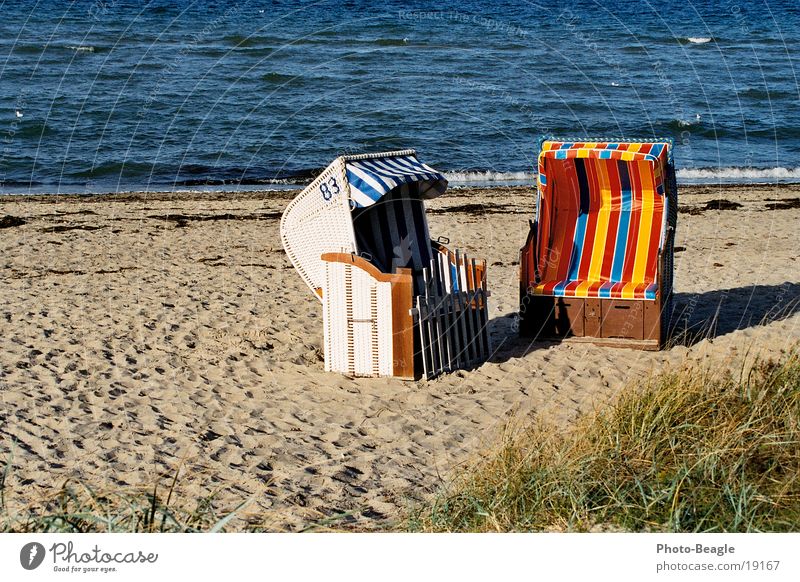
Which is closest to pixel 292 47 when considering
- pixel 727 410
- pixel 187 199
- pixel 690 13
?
pixel 187 199

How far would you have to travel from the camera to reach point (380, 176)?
26.8 feet

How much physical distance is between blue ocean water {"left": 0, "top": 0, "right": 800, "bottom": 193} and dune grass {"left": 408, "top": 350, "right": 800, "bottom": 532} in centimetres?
1662

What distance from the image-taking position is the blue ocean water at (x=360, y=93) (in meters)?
24.0

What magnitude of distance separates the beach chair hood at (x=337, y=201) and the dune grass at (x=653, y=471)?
2.76 m

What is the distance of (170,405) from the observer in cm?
741

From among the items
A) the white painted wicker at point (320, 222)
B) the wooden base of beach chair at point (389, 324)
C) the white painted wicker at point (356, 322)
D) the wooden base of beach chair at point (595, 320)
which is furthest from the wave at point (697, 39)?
the white painted wicker at point (356, 322)

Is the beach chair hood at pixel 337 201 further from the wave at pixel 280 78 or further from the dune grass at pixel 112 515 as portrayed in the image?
the wave at pixel 280 78

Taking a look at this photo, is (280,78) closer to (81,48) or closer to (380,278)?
(81,48)

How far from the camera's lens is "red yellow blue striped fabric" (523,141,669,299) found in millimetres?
9242

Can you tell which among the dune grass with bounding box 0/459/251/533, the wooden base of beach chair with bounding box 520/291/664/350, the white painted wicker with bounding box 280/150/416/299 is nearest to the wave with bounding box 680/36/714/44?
the wooden base of beach chair with bounding box 520/291/664/350

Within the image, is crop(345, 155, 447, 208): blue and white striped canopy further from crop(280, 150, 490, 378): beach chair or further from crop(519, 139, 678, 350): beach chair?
crop(519, 139, 678, 350): beach chair

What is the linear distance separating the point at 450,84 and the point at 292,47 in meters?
7.86

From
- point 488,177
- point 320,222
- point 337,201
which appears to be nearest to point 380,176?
point 337,201
